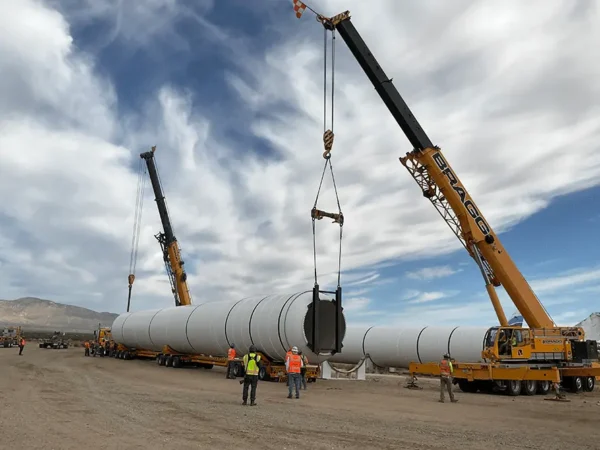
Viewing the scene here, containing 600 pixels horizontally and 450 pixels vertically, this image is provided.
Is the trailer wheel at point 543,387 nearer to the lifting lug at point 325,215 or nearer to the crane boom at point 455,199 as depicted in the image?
the crane boom at point 455,199

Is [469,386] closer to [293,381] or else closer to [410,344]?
[293,381]

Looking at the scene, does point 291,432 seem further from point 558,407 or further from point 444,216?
point 444,216

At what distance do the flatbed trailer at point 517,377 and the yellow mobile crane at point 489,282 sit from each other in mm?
37

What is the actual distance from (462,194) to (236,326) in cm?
1164

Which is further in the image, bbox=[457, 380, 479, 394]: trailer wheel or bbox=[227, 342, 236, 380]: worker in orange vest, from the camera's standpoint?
bbox=[227, 342, 236, 380]: worker in orange vest

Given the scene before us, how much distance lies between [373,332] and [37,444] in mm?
27496

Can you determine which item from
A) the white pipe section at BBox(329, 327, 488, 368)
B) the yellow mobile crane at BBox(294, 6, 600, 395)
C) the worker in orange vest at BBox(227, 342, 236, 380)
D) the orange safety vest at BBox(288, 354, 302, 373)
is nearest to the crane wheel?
the yellow mobile crane at BBox(294, 6, 600, 395)

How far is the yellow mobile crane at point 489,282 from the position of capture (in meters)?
20.9

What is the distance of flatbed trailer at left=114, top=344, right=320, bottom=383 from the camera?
73.7ft

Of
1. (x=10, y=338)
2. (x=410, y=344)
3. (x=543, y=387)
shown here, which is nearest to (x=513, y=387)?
(x=543, y=387)

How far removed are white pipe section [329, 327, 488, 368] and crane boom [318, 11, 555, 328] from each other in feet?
22.1

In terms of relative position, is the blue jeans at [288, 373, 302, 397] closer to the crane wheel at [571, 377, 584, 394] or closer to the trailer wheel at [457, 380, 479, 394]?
the trailer wheel at [457, 380, 479, 394]

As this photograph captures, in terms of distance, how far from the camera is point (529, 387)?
67.7ft

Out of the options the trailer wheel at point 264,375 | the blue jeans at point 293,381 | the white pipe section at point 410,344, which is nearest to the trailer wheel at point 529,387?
the white pipe section at point 410,344
